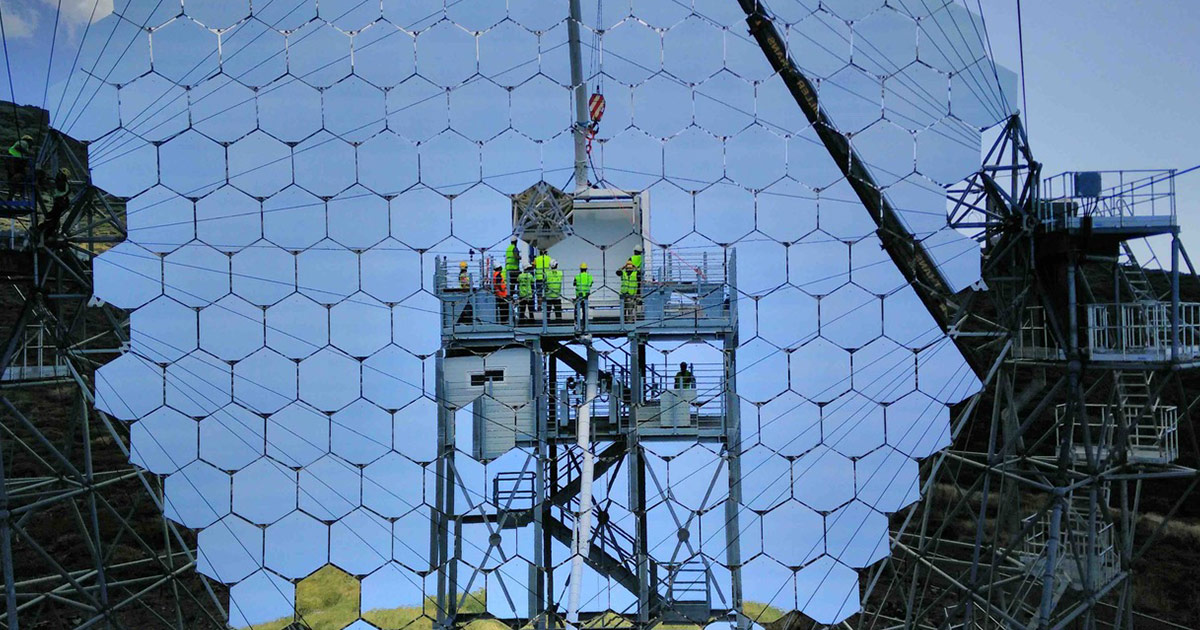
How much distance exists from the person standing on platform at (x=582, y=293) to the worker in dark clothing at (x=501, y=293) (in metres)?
0.67

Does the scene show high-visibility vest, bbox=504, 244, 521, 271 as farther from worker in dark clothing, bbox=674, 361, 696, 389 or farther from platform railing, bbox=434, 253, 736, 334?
worker in dark clothing, bbox=674, 361, 696, 389

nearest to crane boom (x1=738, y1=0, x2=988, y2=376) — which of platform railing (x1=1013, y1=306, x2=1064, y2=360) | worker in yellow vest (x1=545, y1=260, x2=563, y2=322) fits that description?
platform railing (x1=1013, y1=306, x2=1064, y2=360)

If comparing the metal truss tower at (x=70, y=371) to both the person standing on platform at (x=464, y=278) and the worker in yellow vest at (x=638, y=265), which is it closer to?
the person standing on platform at (x=464, y=278)

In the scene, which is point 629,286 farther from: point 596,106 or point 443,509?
point 443,509

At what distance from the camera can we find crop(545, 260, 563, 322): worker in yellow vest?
10805 millimetres

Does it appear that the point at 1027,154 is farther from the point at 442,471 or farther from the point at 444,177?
the point at 442,471

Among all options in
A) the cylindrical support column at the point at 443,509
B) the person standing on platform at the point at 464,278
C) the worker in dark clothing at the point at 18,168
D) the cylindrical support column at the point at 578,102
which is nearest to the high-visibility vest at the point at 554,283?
the person standing on platform at the point at 464,278

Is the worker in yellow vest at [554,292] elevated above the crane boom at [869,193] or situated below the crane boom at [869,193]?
below

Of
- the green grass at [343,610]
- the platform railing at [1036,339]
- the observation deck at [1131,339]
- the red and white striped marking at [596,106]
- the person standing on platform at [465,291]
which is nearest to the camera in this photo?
the observation deck at [1131,339]

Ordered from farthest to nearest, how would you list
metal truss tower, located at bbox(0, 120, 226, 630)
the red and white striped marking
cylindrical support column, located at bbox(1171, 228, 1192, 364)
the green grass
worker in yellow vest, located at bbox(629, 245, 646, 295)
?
1. the red and white striped marking
2. the green grass
3. worker in yellow vest, located at bbox(629, 245, 646, 295)
4. metal truss tower, located at bbox(0, 120, 226, 630)
5. cylindrical support column, located at bbox(1171, 228, 1192, 364)

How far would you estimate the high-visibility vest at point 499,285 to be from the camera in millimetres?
10773

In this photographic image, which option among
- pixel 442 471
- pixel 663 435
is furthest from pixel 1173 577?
pixel 442 471

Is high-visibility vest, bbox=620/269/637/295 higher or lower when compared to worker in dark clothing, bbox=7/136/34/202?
lower

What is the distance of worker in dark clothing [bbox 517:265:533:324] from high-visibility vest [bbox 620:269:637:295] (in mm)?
876
